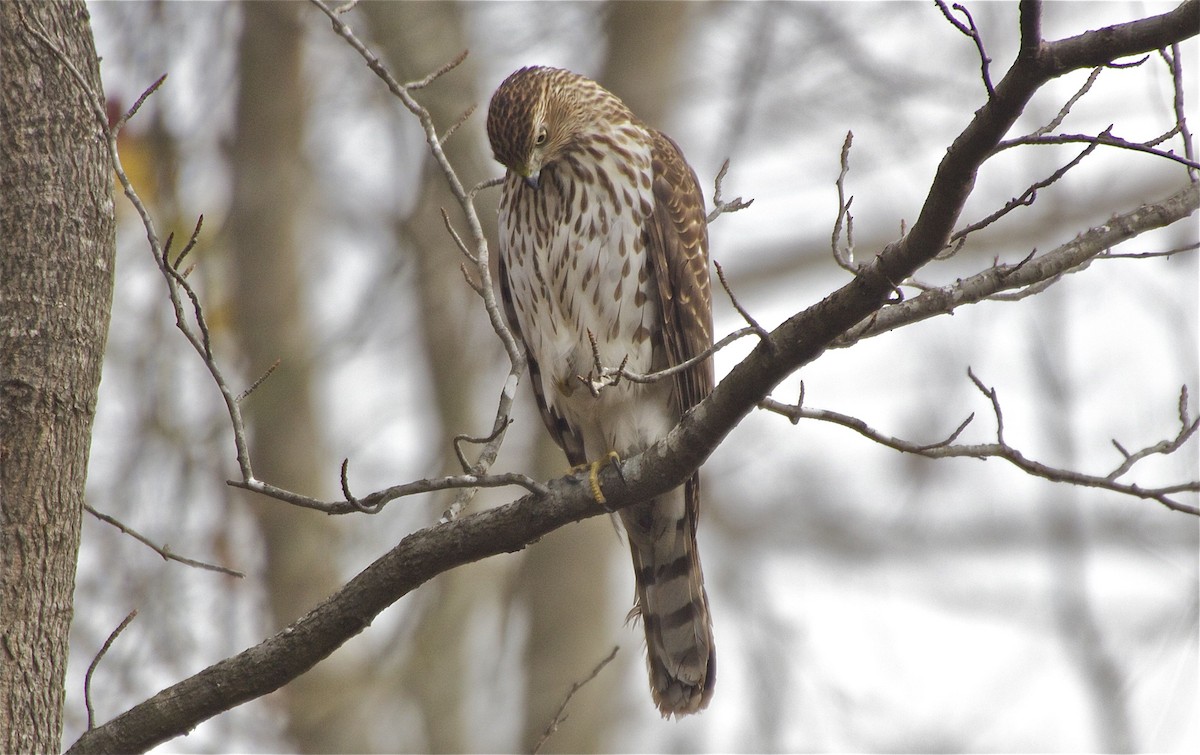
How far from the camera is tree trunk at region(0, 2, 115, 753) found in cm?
302

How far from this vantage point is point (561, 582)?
361 inches

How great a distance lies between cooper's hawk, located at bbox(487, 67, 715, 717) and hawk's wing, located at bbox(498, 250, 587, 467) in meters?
0.02

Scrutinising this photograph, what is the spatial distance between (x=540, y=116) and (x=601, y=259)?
604 millimetres

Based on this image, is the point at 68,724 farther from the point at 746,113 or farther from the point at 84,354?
the point at 746,113

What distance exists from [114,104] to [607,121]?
7.65 ft

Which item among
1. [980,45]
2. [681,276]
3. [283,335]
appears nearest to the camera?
[980,45]

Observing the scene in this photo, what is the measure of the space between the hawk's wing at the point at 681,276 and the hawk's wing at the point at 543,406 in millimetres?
542

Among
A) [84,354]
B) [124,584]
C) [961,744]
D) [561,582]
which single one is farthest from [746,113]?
[84,354]

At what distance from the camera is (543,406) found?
208 inches

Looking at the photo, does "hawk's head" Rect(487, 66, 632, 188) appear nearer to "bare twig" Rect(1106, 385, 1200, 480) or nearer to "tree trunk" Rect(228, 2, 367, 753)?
"bare twig" Rect(1106, 385, 1200, 480)

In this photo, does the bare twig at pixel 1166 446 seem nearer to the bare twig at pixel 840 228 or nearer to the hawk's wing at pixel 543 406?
the bare twig at pixel 840 228

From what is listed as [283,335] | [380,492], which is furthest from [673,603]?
[283,335]

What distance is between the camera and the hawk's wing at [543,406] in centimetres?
515

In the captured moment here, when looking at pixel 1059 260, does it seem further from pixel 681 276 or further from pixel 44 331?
pixel 44 331
